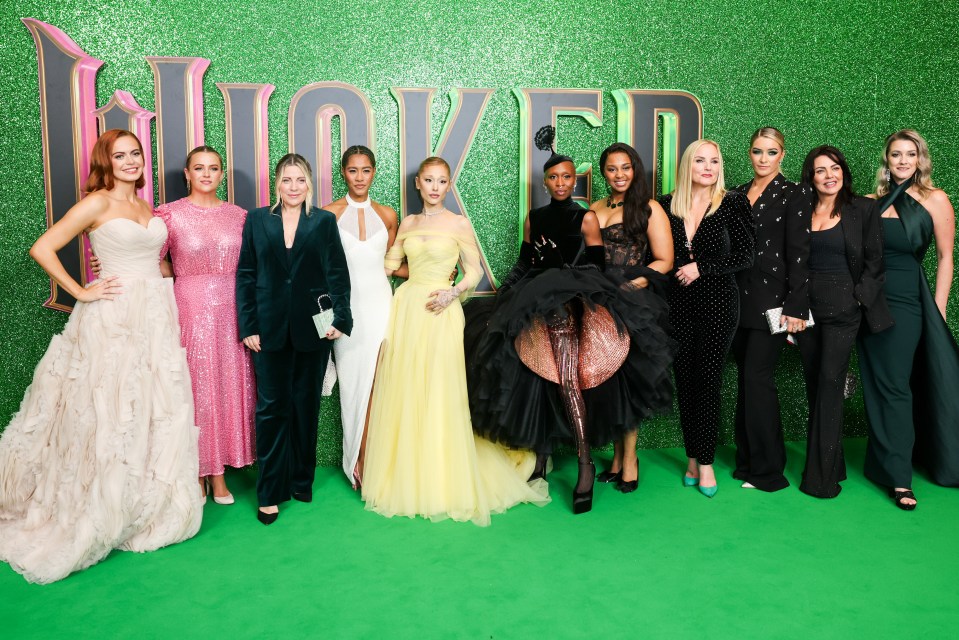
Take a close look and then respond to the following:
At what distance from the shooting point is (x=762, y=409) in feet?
13.0

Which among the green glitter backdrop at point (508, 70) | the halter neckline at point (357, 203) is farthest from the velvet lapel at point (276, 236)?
the green glitter backdrop at point (508, 70)

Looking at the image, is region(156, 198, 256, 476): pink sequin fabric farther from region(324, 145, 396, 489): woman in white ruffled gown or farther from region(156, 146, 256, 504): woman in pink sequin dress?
region(324, 145, 396, 489): woman in white ruffled gown

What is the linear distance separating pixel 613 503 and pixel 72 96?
3.78m

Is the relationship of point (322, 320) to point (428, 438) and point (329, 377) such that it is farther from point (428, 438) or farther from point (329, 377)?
point (428, 438)

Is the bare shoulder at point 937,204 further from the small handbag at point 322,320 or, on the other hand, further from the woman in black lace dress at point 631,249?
the small handbag at point 322,320

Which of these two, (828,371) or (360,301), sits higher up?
(360,301)

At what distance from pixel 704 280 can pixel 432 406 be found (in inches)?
63.0

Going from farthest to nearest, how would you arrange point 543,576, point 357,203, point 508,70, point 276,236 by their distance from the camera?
point 508,70 < point 357,203 < point 276,236 < point 543,576

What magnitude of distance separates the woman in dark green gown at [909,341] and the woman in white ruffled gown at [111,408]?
3.62 metres

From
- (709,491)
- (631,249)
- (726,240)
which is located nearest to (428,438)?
(631,249)

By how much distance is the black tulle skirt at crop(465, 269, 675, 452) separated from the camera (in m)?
3.46

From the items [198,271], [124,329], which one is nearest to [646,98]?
[198,271]

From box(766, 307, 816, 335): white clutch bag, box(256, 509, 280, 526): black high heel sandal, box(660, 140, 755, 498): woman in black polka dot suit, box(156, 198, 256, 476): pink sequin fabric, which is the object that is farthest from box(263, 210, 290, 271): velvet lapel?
box(766, 307, 816, 335): white clutch bag

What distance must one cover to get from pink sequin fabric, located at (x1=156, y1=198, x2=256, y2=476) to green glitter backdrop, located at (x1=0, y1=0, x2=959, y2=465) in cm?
79
